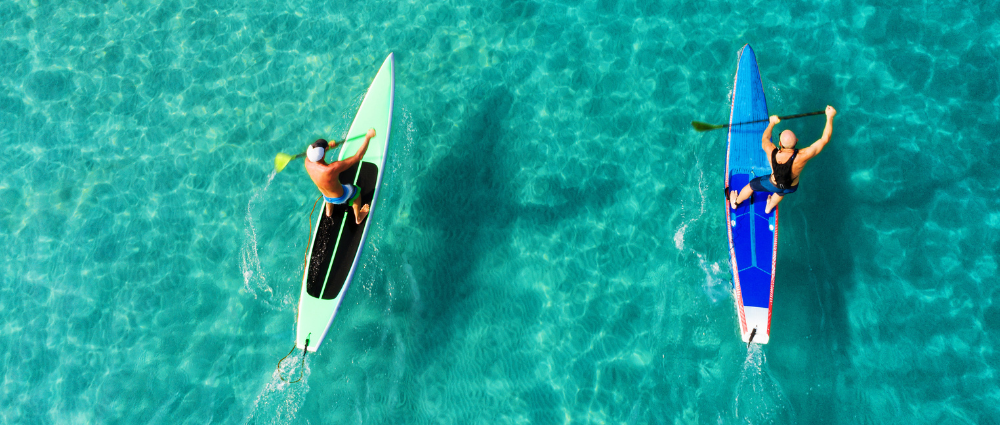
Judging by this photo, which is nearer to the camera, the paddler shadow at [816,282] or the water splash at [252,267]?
the paddler shadow at [816,282]

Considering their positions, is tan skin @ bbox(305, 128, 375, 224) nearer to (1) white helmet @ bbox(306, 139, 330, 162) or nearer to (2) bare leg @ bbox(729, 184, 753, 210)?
(1) white helmet @ bbox(306, 139, 330, 162)

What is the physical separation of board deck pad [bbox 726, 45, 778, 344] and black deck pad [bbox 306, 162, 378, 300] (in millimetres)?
5374

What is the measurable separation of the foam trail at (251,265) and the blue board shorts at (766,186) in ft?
23.8

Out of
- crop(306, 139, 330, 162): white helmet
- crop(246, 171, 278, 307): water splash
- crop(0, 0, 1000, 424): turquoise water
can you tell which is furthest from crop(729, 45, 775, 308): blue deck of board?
crop(246, 171, 278, 307): water splash

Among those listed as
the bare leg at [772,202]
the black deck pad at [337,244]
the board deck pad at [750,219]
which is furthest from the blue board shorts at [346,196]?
the bare leg at [772,202]

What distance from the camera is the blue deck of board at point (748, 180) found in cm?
726

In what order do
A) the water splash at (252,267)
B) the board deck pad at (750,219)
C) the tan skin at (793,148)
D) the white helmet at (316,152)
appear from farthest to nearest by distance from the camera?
the water splash at (252,267) < the board deck pad at (750,219) < the white helmet at (316,152) < the tan skin at (793,148)

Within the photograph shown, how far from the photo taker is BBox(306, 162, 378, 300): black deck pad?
754 cm

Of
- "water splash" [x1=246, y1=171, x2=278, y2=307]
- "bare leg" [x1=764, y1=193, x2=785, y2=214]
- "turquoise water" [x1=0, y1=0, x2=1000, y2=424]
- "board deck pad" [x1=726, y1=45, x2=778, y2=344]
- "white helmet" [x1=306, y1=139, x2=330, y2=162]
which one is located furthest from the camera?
"water splash" [x1=246, y1=171, x2=278, y2=307]

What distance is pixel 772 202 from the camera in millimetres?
7363

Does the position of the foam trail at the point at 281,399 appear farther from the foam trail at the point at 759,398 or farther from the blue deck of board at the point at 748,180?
the blue deck of board at the point at 748,180

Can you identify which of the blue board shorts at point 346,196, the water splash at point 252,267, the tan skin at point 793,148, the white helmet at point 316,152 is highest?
the tan skin at point 793,148

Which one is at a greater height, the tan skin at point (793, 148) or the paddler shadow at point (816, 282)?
the tan skin at point (793, 148)

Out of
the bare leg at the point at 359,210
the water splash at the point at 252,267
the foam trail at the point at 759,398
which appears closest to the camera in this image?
the foam trail at the point at 759,398
